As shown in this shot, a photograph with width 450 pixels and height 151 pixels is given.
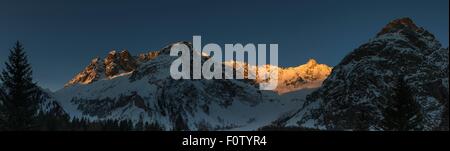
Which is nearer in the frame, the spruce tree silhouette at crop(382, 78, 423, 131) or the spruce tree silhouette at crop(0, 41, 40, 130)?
the spruce tree silhouette at crop(382, 78, 423, 131)

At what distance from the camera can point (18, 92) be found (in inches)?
3398

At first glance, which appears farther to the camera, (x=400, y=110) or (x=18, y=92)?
(x=18, y=92)

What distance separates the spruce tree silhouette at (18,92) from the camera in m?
86.0

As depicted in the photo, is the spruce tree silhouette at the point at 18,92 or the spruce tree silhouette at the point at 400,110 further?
the spruce tree silhouette at the point at 18,92

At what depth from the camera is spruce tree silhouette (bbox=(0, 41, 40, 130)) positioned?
8600cm
